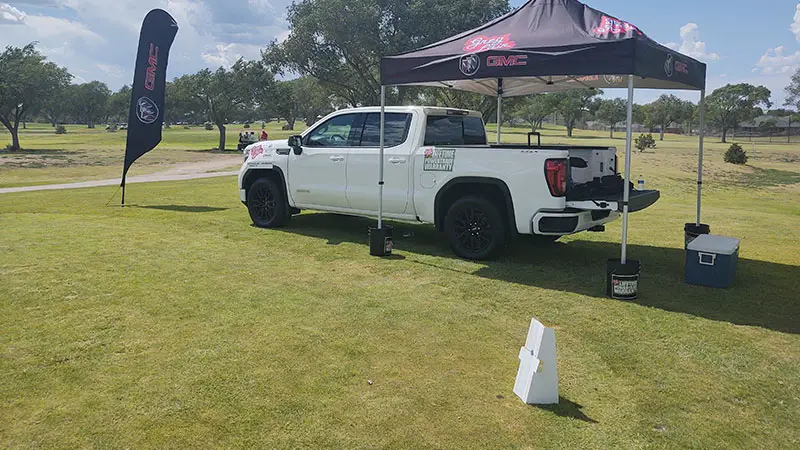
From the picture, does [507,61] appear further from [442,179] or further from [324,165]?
[324,165]

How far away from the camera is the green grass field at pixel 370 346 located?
3582 millimetres

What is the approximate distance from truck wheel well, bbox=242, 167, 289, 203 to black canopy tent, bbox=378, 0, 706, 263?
216 centimetres

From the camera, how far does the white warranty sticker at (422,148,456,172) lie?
7652 mm

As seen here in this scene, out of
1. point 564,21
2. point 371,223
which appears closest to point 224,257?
point 371,223

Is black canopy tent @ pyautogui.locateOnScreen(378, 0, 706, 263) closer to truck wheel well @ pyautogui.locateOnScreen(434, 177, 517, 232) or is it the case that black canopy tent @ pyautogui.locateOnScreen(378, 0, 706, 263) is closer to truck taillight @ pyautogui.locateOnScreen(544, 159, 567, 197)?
truck taillight @ pyautogui.locateOnScreen(544, 159, 567, 197)

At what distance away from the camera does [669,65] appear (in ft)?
23.2

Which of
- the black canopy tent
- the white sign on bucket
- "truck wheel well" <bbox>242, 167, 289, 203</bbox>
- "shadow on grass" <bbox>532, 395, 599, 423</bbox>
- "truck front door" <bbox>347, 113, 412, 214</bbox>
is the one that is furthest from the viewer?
"truck wheel well" <bbox>242, 167, 289, 203</bbox>

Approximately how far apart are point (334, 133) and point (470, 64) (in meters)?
2.73

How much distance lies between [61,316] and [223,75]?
1742 inches

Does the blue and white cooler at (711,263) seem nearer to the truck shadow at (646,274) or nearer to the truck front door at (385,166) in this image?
the truck shadow at (646,274)

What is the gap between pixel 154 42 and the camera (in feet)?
43.3

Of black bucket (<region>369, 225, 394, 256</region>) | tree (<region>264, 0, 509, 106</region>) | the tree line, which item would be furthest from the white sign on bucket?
tree (<region>264, 0, 509, 106</region>)

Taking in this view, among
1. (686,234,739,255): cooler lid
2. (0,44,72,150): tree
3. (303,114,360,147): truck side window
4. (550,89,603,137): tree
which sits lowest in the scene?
(686,234,739,255): cooler lid

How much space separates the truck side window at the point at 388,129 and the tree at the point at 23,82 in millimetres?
39514
